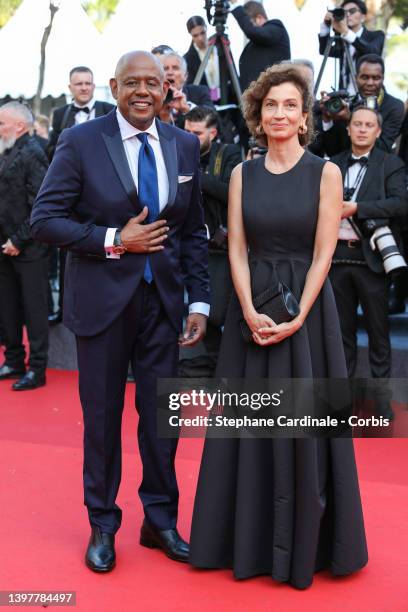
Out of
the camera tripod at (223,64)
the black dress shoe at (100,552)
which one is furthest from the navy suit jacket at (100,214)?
the camera tripod at (223,64)

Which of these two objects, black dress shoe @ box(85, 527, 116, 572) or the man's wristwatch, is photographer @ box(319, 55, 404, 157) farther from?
black dress shoe @ box(85, 527, 116, 572)

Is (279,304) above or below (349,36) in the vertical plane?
below

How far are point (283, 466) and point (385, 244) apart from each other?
7.68 feet

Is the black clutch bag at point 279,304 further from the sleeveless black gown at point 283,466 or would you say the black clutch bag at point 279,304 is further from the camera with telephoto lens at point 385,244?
the camera with telephoto lens at point 385,244

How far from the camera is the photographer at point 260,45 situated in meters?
6.68

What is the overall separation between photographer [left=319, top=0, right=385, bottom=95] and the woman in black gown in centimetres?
346

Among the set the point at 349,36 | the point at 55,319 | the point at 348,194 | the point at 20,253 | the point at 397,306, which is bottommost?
the point at 55,319

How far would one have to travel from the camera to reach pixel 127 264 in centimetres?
321

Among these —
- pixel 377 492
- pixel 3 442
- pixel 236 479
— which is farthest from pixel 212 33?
pixel 236 479

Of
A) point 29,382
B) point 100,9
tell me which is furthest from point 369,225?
point 100,9

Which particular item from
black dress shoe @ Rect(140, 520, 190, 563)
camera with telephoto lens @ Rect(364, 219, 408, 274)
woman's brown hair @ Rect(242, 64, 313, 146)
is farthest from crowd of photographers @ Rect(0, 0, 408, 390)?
black dress shoe @ Rect(140, 520, 190, 563)

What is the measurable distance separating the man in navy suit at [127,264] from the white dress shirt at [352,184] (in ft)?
6.60

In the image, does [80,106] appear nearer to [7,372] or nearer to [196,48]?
[196,48]

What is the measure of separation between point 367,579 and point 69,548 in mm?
1178
